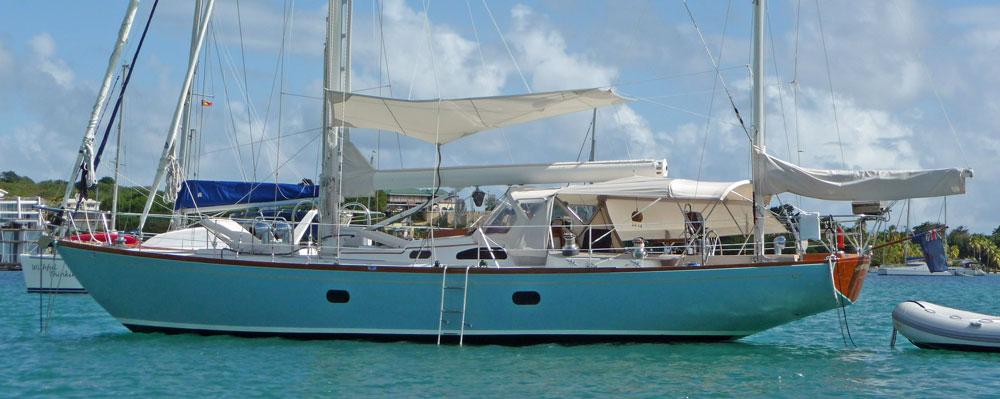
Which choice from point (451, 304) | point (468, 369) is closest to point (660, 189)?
point (451, 304)

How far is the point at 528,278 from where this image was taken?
14250 mm

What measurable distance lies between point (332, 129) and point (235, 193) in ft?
9.19

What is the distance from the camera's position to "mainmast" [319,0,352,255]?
624 inches

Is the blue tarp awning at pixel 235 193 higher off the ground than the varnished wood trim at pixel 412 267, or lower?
higher

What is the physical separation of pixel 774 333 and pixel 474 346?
7.11 m

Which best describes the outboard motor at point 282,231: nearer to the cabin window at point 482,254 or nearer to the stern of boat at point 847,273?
the cabin window at point 482,254

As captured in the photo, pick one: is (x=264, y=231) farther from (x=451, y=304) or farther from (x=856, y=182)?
(x=856, y=182)

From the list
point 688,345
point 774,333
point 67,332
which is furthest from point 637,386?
point 67,332

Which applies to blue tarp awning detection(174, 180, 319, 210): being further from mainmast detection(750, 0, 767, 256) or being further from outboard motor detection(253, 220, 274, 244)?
mainmast detection(750, 0, 767, 256)

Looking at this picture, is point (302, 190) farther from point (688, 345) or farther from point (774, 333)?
point (774, 333)

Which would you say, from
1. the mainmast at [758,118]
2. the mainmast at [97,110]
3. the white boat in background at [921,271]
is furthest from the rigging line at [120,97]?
the white boat in background at [921,271]

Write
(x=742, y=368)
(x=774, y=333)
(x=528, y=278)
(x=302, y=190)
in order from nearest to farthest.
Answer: (x=742, y=368) < (x=528, y=278) < (x=302, y=190) < (x=774, y=333)

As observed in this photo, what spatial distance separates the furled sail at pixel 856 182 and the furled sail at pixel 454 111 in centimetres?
286

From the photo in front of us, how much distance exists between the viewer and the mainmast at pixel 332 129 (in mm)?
15845
